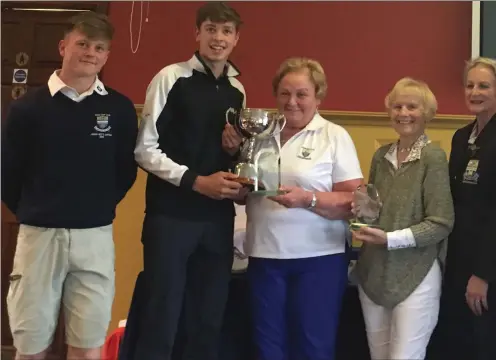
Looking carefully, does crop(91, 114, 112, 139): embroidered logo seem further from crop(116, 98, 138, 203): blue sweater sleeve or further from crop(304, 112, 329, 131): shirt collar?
crop(304, 112, 329, 131): shirt collar

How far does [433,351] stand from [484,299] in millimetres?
338

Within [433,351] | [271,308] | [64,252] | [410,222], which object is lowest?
[433,351]

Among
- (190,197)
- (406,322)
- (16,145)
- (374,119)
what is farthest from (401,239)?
(374,119)

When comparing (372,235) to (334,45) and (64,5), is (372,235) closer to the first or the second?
(334,45)

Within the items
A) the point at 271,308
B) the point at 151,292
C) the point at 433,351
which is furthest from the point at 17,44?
the point at 433,351

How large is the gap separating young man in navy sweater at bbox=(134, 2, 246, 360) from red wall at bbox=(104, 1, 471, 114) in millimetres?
1181

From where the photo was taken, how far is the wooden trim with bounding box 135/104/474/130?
291 centimetres

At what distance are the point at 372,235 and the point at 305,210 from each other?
0.22 metres

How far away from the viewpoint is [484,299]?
168cm

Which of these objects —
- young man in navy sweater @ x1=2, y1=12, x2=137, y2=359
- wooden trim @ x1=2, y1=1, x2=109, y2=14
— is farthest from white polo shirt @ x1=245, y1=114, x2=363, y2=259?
wooden trim @ x1=2, y1=1, x2=109, y2=14

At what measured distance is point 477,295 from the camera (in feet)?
5.55

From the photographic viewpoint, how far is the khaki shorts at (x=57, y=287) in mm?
1610

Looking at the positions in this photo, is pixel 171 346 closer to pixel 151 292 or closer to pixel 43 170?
pixel 151 292

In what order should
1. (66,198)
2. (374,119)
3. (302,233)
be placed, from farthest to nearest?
(374,119) → (302,233) → (66,198)
